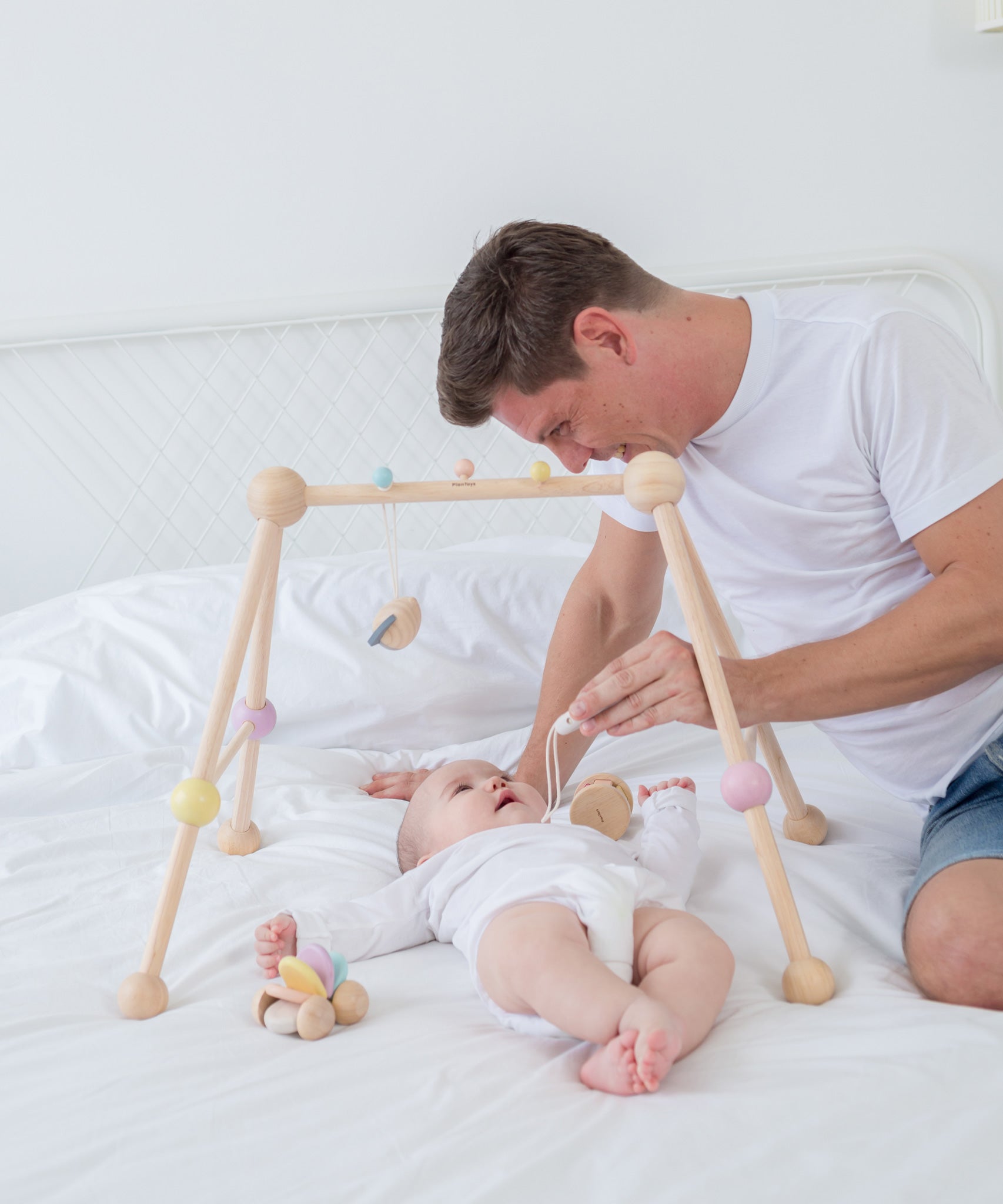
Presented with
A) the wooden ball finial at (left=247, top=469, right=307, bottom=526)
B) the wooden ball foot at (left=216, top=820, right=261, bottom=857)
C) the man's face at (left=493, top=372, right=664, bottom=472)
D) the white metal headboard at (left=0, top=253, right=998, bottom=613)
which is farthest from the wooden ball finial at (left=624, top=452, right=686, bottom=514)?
the white metal headboard at (left=0, top=253, right=998, bottom=613)

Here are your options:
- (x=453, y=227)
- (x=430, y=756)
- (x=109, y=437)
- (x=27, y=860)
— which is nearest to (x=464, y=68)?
(x=453, y=227)

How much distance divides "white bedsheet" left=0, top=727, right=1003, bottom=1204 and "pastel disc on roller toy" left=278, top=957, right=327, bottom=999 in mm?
42

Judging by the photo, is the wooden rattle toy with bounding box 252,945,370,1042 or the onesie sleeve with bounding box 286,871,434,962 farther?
the onesie sleeve with bounding box 286,871,434,962

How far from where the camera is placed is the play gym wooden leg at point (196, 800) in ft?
3.03

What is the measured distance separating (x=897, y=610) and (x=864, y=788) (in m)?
0.47

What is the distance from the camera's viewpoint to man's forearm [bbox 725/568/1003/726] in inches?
40.1

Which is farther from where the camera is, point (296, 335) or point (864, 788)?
point (296, 335)

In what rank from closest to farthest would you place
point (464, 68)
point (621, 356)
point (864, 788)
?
1. point (621, 356)
2. point (864, 788)
3. point (464, 68)

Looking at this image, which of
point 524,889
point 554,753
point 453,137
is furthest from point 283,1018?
point 453,137

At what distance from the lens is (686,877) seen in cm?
→ 108

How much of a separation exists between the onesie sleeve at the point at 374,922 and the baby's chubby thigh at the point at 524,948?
15 cm

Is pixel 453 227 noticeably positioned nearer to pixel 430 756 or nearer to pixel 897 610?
pixel 430 756

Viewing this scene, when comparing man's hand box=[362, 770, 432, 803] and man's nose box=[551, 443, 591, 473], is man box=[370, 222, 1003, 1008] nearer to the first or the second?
man's nose box=[551, 443, 591, 473]

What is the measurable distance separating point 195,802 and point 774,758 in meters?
0.65
